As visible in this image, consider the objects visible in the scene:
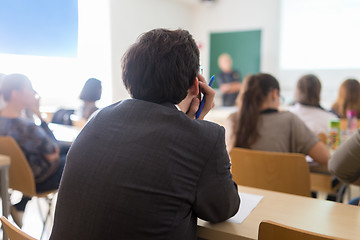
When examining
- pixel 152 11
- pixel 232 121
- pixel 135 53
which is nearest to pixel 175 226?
pixel 135 53

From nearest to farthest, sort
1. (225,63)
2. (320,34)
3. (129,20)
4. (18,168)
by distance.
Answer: (18,168), (129,20), (320,34), (225,63)

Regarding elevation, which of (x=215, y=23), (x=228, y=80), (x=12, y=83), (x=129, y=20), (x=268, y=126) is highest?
(x=215, y=23)

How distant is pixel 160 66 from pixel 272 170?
113cm

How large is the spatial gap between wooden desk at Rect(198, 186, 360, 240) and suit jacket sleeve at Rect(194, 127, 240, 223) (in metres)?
0.06

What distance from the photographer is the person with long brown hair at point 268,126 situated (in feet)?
6.65

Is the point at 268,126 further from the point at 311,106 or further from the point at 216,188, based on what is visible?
the point at 216,188

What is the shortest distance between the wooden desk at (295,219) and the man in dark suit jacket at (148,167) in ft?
0.17

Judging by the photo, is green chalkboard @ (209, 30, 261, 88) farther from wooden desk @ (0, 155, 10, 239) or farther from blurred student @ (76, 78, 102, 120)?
wooden desk @ (0, 155, 10, 239)

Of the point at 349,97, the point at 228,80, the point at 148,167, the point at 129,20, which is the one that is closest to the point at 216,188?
the point at 148,167

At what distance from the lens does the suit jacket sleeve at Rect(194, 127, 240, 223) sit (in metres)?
0.93

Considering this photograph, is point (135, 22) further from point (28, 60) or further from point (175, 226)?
point (175, 226)

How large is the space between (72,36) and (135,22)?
4.60 metres

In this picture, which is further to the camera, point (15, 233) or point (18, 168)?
point (18, 168)

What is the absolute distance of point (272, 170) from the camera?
1.87 meters
